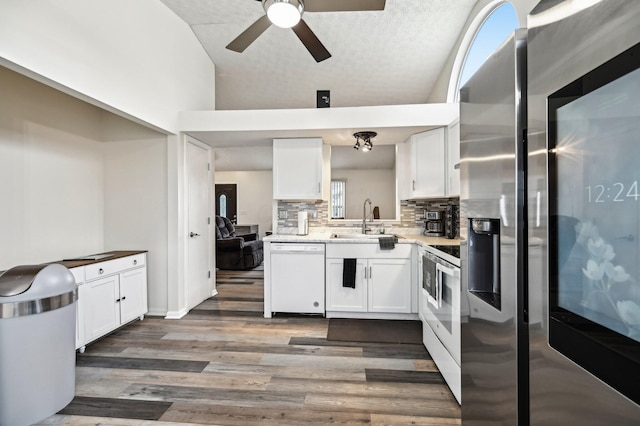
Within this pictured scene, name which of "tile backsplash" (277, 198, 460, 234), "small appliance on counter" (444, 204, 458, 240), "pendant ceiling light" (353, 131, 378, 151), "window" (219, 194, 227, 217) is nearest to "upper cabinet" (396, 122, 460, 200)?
"tile backsplash" (277, 198, 460, 234)

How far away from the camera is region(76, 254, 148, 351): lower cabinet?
2580mm

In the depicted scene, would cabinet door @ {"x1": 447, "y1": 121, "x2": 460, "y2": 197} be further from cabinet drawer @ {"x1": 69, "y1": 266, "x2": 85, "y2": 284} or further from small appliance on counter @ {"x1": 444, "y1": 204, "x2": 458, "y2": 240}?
cabinet drawer @ {"x1": 69, "y1": 266, "x2": 85, "y2": 284}

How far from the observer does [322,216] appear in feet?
13.5

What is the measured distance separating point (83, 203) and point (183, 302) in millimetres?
1495

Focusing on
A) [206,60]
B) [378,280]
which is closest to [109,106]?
[206,60]

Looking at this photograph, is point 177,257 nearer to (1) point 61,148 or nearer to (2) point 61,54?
(1) point 61,148

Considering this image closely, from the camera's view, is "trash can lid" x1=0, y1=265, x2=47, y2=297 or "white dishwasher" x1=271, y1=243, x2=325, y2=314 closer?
"trash can lid" x1=0, y1=265, x2=47, y2=297

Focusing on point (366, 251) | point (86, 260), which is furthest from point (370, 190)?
point (86, 260)

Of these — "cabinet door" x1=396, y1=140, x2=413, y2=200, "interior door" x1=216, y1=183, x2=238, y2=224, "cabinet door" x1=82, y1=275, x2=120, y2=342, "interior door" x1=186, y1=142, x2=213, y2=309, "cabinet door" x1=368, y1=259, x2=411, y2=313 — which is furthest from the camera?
"interior door" x1=216, y1=183, x2=238, y2=224

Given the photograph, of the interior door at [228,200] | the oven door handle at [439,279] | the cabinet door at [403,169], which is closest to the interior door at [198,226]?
the cabinet door at [403,169]

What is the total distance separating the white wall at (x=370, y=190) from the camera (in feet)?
16.5

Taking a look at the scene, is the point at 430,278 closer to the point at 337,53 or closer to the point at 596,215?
the point at 596,215

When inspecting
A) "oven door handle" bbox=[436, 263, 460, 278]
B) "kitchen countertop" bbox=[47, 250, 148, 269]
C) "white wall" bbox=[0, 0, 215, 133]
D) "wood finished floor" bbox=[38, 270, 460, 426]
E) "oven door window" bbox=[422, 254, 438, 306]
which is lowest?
"wood finished floor" bbox=[38, 270, 460, 426]

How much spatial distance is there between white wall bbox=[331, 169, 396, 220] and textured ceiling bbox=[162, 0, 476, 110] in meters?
1.17
